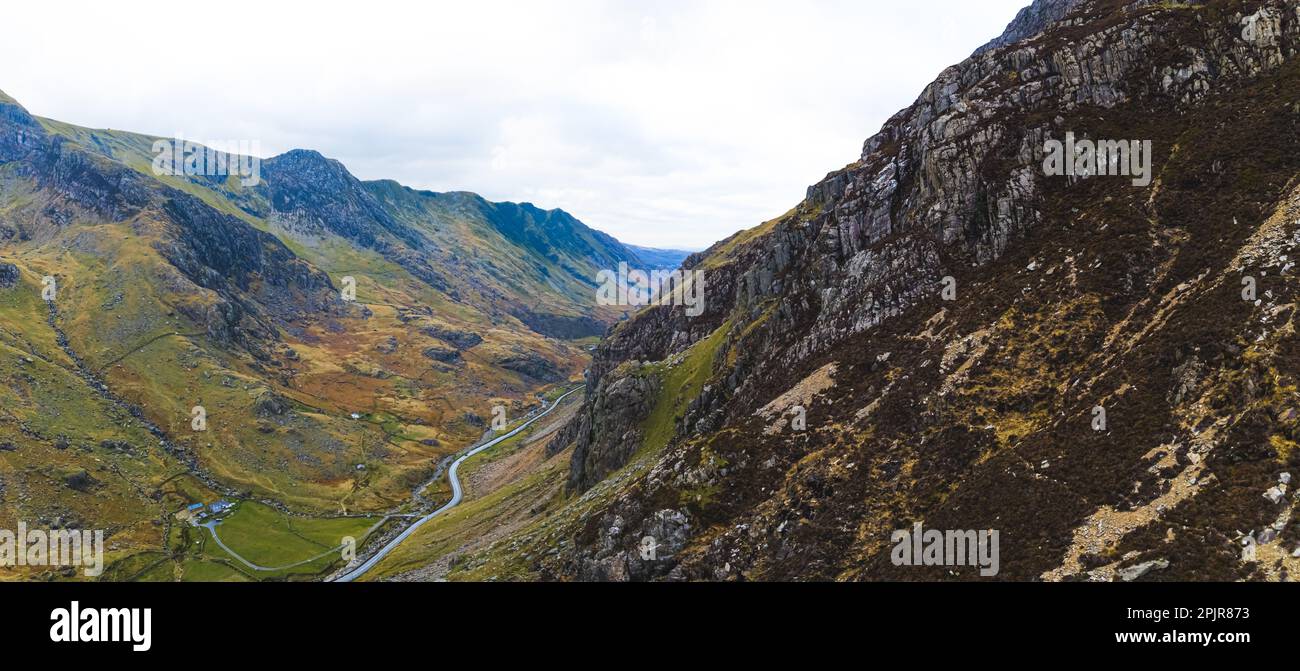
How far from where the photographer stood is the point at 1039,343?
65750mm

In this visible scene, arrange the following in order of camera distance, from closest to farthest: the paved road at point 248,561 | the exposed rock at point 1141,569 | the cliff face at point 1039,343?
the exposed rock at point 1141,569
the cliff face at point 1039,343
the paved road at point 248,561

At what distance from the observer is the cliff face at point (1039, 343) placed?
4681cm

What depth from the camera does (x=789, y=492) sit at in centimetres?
7081

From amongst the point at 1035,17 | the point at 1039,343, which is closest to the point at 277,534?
the point at 1039,343

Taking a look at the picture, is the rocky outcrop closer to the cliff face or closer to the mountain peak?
the cliff face

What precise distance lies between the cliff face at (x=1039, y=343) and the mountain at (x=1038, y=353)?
0.27 m

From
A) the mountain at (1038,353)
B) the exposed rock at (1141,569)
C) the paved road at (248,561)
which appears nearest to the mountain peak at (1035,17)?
the mountain at (1038,353)

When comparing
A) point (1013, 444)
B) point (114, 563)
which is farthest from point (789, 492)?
point (114, 563)

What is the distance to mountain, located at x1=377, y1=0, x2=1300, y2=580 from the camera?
1811 inches

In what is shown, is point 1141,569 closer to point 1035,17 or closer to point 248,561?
point 248,561

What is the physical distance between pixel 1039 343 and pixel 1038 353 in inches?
55.6

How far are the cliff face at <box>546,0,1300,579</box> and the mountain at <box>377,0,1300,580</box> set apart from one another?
0.89 ft

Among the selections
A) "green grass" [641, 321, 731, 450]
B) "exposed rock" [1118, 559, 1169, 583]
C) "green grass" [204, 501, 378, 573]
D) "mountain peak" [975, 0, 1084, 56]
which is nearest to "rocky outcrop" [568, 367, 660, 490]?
"green grass" [641, 321, 731, 450]

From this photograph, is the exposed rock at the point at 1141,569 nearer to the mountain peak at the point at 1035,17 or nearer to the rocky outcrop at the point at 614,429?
the rocky outcrop at the point at 614,429
